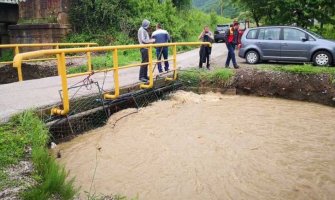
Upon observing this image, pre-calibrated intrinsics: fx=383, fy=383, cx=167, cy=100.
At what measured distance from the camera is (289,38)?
14.2m

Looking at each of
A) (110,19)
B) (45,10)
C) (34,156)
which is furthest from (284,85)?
(45,10)

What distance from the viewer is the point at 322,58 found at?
13.6m

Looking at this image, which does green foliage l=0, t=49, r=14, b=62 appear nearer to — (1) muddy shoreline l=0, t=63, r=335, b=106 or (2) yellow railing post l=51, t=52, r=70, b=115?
(1) muddy shoreline l=0, t=63, r=335, b=106

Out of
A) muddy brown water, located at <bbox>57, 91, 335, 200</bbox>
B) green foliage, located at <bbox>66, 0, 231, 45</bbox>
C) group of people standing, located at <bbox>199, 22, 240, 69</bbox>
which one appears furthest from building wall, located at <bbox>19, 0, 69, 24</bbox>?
muddy brown water, located at <bbox>57, 91, 335, 200</bbox>

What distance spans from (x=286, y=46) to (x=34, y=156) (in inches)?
452

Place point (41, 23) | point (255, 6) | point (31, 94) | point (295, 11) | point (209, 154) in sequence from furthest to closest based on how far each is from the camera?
point (255, 6), point (41, 23), point (295, 11), point (31, 94), point (209, 154)

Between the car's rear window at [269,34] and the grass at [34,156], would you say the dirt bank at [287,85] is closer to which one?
the car's rear window at [269,34]

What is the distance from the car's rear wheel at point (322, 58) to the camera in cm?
1348

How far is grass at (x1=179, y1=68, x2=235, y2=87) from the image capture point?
12.2 metres

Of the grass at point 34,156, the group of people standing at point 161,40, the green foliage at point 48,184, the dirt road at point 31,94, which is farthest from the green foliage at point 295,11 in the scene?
the green foliage at point 48,184

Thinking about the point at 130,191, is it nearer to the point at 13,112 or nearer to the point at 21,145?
the point at 21,145

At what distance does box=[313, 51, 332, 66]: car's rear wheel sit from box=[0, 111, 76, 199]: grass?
34.5 ft

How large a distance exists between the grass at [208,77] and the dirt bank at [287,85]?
294 millimetres

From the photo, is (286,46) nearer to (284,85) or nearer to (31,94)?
(284,85)
